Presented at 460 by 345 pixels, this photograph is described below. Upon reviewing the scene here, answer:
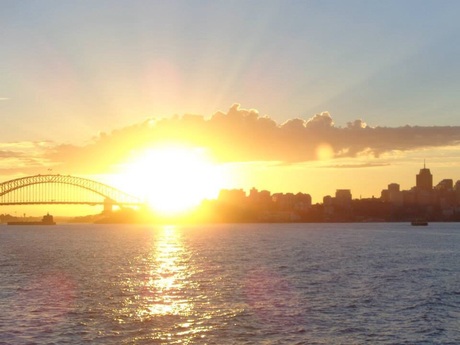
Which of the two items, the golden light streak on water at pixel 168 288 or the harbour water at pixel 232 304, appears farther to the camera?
the golden light streak on water at pixel 168 288

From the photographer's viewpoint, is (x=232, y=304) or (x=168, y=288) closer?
(x=232, y=304)

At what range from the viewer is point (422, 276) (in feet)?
261

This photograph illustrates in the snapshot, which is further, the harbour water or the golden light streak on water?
the golden light streak on water

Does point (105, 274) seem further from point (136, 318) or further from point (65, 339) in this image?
point (65, 339)

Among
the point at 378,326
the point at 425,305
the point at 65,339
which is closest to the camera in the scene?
the point at 65,339

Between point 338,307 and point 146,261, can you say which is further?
point 146,261

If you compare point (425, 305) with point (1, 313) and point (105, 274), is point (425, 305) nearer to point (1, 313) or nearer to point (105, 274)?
point (1, 313)

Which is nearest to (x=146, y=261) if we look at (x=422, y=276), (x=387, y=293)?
(x=422, y=276)

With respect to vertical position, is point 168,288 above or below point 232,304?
above

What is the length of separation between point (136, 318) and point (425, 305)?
85.8 feet

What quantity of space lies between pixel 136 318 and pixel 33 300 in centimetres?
1414

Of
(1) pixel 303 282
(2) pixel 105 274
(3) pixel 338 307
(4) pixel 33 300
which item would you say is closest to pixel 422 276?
(1) pixel 303 282

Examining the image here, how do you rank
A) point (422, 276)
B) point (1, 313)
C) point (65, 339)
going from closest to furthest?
point (65, 339) < point (1, 313) < point (422, 276)

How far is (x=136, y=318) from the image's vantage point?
159 ft
